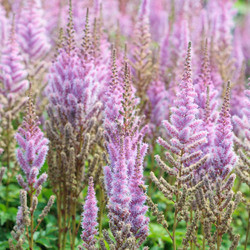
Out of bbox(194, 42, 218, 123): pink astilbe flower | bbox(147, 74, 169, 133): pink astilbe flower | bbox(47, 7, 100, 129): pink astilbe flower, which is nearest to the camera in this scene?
bbox(194, 42, 218, 123): pink astilbe flower

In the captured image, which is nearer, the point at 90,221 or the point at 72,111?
the point at 90,221

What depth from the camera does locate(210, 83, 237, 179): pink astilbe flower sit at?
9.44 ft

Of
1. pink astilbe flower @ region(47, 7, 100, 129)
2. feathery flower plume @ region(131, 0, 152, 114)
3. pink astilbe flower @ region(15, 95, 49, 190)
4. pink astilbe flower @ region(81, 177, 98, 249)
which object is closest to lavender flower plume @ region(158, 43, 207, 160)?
pink astilbe flower @ region(81, 177, 98, 249)

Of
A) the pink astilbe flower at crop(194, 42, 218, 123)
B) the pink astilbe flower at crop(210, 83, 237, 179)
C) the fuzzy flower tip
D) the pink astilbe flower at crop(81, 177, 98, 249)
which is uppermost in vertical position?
the pink astilbe flower at crop(194, 42, 218, 123)

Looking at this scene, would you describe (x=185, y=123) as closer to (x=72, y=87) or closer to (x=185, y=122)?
(x=185, y=122)

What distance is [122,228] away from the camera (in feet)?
7.95

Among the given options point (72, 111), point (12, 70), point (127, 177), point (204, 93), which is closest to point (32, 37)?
point (12, 70)

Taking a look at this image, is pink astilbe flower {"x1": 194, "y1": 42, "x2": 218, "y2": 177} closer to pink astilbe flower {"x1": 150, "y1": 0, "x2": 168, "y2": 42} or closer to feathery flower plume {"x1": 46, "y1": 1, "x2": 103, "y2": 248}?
feathery flower plume {"x1": 46, "y1": 1, "x2": 103, "y2": 248}

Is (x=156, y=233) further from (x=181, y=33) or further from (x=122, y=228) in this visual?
(x=181, y=33)

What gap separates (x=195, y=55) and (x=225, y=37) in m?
0.80

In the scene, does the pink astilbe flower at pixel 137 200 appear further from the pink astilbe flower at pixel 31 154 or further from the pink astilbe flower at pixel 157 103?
the pink astilbe flower at pixel 157 103

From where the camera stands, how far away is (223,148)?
2928 mm

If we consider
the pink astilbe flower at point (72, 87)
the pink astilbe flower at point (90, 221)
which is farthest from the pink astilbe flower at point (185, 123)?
the pink astilbe flower at point (72, 87)

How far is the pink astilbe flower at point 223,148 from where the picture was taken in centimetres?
288
